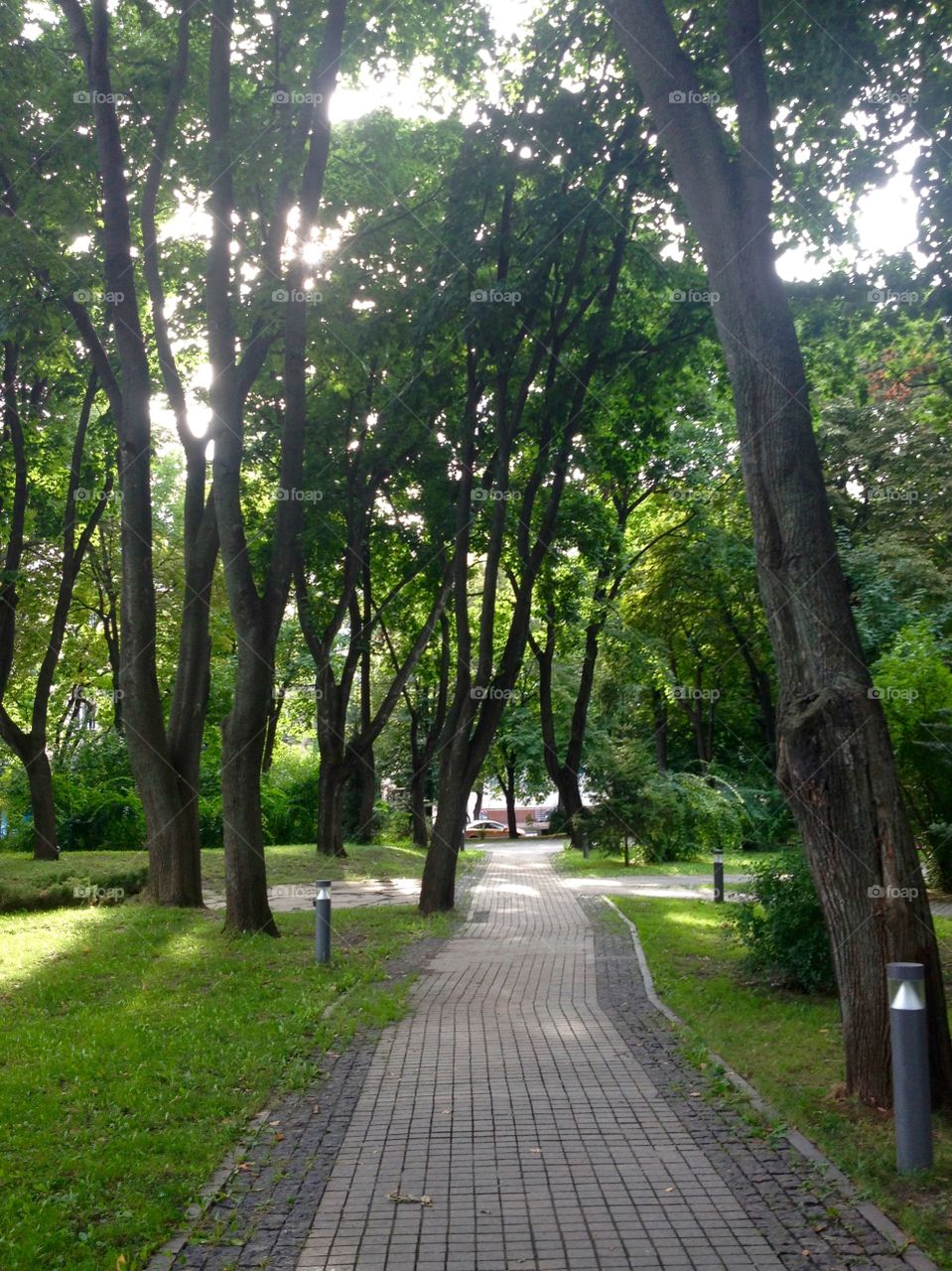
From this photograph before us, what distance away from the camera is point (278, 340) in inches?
661

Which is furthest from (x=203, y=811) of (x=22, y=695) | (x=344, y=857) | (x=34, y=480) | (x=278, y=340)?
(x=278, y=340)

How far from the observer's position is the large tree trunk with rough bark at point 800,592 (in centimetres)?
672

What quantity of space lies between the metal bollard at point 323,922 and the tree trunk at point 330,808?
1395cm

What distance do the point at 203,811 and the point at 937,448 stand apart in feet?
65.4

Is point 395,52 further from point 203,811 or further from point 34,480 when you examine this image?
point 203,811

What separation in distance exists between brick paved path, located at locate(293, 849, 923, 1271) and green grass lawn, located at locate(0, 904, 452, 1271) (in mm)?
698

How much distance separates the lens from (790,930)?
1075 centimetres

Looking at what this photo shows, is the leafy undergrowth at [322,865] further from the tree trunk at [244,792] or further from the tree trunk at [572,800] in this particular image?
the tree trunk at [244,792]

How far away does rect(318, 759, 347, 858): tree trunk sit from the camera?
26547 millimetres

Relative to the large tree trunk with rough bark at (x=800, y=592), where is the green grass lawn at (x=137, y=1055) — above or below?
below

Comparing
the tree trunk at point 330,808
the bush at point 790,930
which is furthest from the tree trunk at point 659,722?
the bush at point 790,930

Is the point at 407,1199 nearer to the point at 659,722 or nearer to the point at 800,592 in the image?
the point at 800,592

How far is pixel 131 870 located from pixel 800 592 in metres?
13.6

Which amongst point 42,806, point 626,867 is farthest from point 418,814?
point 42,806
